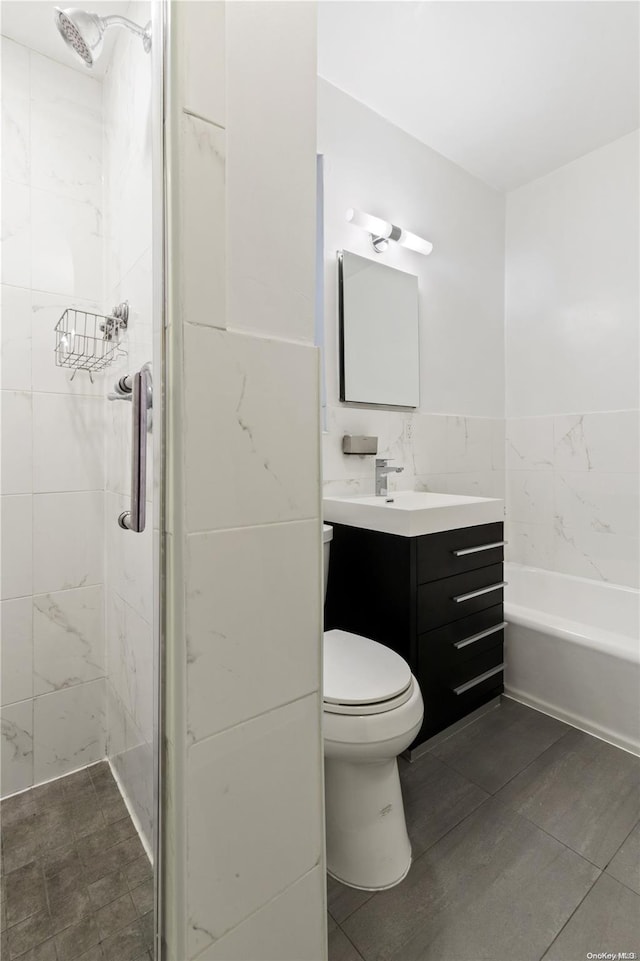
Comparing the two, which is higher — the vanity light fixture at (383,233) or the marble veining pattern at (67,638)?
the vanity light fixture at (383,233)

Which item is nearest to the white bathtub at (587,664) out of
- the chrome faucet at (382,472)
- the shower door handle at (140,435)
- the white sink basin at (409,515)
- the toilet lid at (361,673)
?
the white sink basin at (409,515)

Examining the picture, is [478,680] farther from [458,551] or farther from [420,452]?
[420,452]

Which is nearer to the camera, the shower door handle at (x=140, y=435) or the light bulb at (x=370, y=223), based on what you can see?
the shower door handle at (x=140, y=435)

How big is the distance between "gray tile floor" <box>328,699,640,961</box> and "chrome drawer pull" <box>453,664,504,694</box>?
0.62 feet

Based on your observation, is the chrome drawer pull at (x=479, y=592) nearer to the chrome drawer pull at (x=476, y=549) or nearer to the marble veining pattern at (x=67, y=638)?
the chrome drawer pull at (x=476, y=549)

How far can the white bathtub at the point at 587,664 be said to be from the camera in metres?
1.74

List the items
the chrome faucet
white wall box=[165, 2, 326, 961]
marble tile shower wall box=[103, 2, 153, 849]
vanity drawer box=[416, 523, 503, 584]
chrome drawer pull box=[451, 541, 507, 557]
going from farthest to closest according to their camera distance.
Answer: the chrome faucet
chrome drawer pull box=[451, 541, 507, 557]
vanity drawer box=[416, 523, 503, 584]
marble tile shower wall box=[103, 2, 153, 849]
white wall box=[165, 2, 326, 961]

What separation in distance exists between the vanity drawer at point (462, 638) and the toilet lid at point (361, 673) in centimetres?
28

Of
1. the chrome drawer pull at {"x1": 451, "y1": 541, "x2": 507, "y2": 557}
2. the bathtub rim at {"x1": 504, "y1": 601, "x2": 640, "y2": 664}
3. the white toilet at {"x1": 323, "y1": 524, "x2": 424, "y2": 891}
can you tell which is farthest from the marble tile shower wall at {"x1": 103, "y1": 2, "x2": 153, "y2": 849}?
the bathtub rim at {"x1": 504, "y1": 601, "x2": 640, "y2": 664}

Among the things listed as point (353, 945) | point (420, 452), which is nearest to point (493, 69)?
point (420, 452)

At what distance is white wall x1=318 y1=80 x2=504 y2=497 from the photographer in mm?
2049

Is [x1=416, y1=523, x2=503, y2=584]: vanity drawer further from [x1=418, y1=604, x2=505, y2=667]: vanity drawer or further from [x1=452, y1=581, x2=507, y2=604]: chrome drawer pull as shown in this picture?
[x1=418, y1=604, x2=505, y2=667]: vanity drawer

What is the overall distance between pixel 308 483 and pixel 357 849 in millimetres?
1020

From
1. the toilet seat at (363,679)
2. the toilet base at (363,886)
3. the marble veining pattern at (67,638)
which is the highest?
the marble veining pattern at (67,638)
